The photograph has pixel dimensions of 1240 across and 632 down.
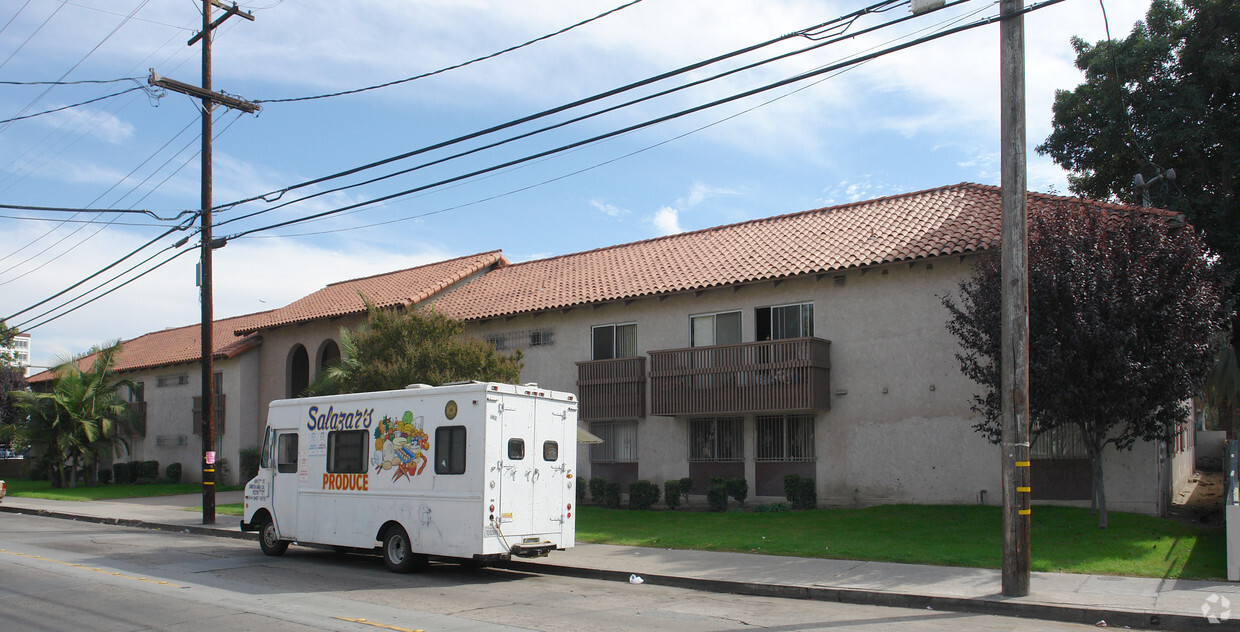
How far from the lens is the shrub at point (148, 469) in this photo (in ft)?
124

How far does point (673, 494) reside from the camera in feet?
75.6

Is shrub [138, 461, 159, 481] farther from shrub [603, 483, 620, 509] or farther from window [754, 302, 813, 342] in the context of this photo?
window [754, 302, 813, 342]

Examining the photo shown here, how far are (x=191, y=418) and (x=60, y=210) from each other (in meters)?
18.9

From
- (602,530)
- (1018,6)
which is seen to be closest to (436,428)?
(602,530)

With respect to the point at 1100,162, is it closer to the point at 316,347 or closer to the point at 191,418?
the point at 316,347

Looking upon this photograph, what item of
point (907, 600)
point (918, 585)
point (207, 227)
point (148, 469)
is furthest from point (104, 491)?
point (907, 600)

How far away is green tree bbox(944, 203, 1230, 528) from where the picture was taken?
1468cm

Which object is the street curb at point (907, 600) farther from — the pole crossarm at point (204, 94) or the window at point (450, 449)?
the pole crossarm at point (204, 94)

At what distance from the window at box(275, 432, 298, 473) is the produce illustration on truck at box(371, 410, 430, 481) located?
2090 millimetres

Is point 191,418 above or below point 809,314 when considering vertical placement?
below

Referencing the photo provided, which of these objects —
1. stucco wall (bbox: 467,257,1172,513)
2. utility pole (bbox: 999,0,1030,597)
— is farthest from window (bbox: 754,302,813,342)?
utility pole (bbox: 999,0,1030,597)

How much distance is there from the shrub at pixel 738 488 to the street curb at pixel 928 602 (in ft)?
28.7

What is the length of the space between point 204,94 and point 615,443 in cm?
1371

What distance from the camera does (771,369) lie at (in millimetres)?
21406
